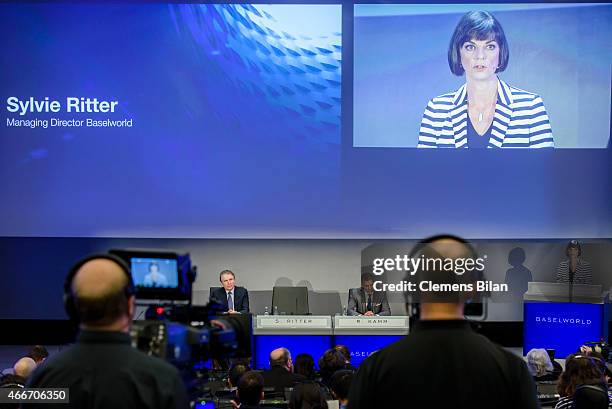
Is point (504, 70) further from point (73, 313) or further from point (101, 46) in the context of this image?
point (73, 313)

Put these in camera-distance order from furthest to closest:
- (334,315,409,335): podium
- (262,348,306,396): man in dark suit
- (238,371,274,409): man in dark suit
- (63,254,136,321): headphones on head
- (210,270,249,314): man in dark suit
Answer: (210,270,249,314): man in dark suit → (334,315,409,335): podium → (262,348,306,396): man in dark suit → (238,371,274,409): man in dark suit → (63,254,136,321): headphones on head

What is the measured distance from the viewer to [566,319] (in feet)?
22.7

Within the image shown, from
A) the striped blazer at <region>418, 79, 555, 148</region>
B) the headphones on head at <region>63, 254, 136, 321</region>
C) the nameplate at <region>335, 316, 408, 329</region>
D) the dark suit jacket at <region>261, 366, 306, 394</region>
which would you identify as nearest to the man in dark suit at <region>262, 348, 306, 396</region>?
the dark suit jacket at <region>261, 366, 306, 394</region>

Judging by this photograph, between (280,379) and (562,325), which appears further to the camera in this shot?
(562,325)

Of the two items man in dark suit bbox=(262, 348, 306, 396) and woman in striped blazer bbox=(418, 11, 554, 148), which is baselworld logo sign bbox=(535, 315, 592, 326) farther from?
man in dark suit bbox=(262, 348, 306, 396)

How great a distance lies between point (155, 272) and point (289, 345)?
4686 millimetres

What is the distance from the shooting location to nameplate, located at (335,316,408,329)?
22.6 ft

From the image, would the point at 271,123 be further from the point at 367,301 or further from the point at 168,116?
the point at 367,301

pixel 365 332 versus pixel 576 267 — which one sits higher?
pixel 576 267

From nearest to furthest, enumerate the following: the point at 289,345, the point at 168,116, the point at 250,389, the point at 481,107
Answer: the point at 250,389, the point at 289,345, the point at 168,116, the point at 481,107

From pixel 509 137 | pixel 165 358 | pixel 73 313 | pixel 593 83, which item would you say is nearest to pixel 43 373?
pixel 73 313

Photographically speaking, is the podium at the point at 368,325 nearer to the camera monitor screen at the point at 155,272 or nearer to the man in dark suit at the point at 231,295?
the man in dark suit at the point at 231,295

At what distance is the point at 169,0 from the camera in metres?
8.01

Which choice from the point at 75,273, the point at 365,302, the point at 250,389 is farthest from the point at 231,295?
the point at 75,273
